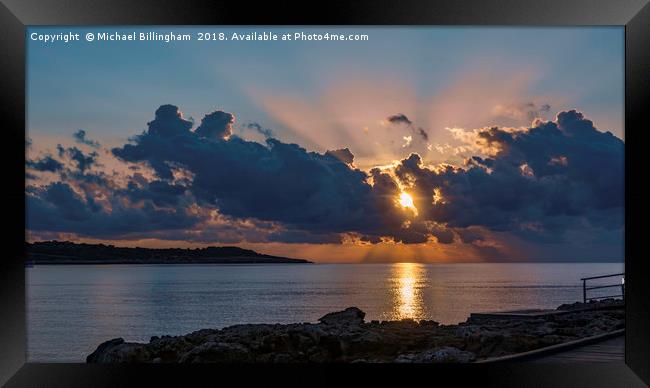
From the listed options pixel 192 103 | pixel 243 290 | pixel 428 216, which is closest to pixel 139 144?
pixel 192 103

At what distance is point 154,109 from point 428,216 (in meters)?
24.6

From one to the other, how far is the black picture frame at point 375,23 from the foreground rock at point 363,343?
7.50 ft

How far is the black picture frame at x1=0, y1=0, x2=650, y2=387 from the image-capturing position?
22.1 ft

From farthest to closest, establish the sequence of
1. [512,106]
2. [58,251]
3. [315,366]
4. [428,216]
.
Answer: [58,251]
[428,216]
[512,106]
[315,366]

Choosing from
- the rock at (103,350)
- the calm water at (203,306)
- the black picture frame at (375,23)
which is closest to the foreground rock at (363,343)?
the rock at (103,350)

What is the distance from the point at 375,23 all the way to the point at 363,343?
796cm

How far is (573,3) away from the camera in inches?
265

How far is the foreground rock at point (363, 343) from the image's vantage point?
1062cm

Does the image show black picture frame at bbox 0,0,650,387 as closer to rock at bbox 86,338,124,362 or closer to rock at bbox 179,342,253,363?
rock at bbox 179,342,253,363

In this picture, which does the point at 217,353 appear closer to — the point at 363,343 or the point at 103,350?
the point at 363,343

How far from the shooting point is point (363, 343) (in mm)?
13523

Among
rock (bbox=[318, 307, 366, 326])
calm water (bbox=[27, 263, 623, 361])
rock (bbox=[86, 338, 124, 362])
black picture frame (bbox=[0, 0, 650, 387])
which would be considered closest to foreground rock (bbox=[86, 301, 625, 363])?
rock (bbox=[86, 338, 124, 362])

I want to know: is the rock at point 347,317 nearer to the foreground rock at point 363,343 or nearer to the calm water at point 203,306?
the foreground rock at point 363,343

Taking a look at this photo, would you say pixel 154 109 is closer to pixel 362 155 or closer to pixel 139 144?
pixel 139 144
